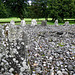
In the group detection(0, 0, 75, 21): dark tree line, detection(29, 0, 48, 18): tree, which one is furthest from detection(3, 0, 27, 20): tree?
detection(29, 0, 48, 18): tree

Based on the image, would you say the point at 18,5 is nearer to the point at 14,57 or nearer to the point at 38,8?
the point at 38,8

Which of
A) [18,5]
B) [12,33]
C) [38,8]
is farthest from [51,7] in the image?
[12,33]

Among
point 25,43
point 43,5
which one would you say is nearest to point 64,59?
point 25,43

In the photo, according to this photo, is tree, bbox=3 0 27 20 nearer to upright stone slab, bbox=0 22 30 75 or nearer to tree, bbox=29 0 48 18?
tree, bbox=29 0 48 18

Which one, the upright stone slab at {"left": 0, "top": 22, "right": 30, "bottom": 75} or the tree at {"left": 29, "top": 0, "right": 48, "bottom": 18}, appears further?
the tree at {"left": 29, "top": 0, "right": 48, "bottom": 18}

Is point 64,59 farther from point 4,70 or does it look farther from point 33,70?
point 4,70

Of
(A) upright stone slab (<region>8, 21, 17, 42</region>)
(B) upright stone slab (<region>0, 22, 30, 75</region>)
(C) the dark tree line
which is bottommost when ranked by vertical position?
(B) upright stone slab (<region>0, 22, 30, 75</region>)

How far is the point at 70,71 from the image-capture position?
4625 mm

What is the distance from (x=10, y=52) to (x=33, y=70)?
4.51 feet

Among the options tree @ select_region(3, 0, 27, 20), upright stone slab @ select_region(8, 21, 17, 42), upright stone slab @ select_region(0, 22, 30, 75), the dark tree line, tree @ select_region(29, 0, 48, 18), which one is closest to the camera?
upright stone slab @ select_region(0, 22, 30, 75)

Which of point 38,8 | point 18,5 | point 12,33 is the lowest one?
point 12,33

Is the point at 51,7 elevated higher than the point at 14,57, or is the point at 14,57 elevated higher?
the point at 51,7

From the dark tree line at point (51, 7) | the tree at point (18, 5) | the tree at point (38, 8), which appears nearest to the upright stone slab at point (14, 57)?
the dark tree line at point (51, 7)

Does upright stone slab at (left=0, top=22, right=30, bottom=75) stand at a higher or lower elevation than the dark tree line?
lower
